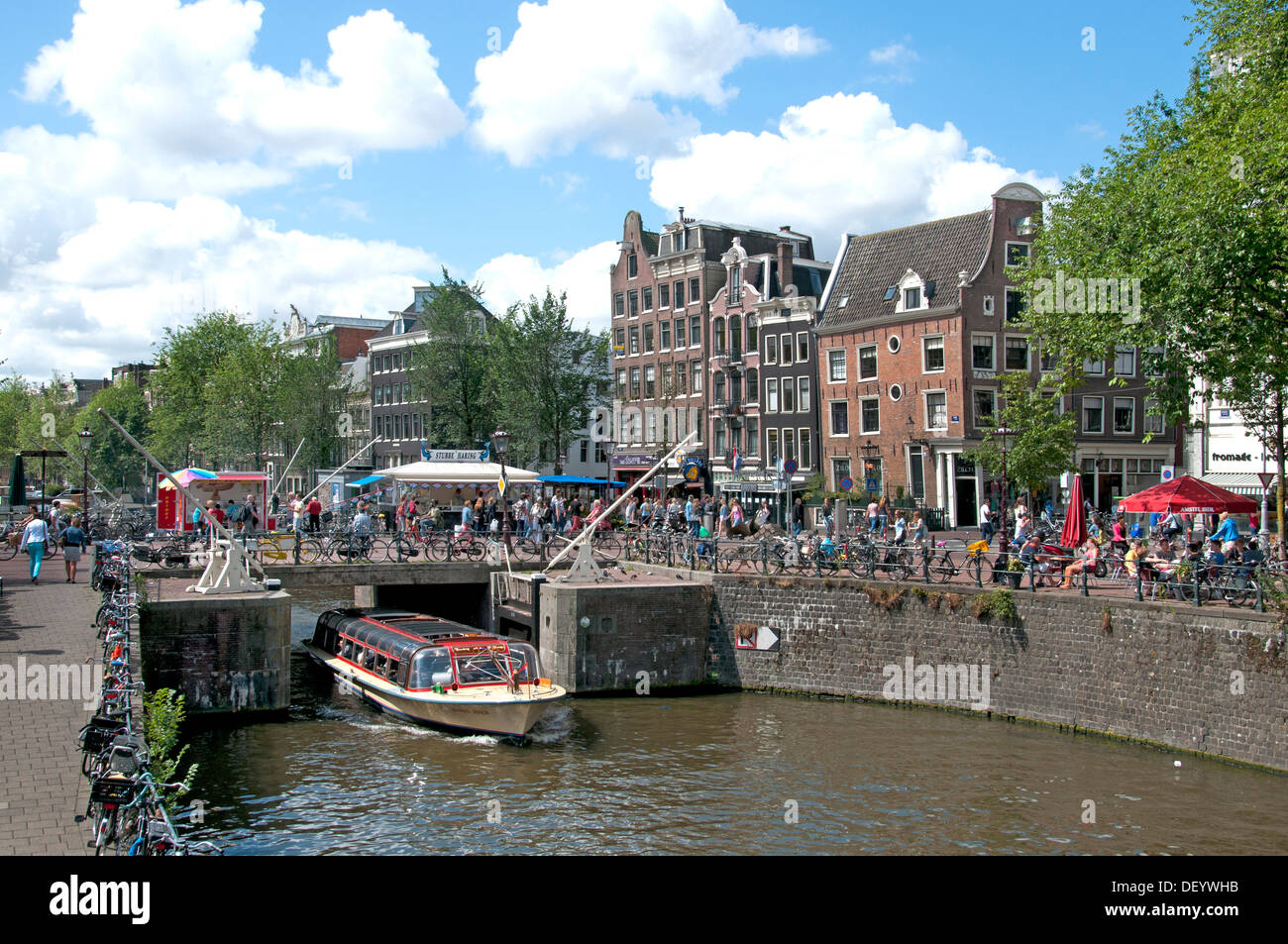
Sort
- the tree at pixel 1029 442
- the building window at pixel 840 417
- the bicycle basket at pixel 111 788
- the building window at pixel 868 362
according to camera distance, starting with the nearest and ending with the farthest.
A: the bicycle basket at pixel 111 788
the tree at pixel 1029 442
the building window at pixel 868 362
the building window at pixel 840 417

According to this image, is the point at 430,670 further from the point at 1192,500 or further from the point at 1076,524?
the point at 1192,500

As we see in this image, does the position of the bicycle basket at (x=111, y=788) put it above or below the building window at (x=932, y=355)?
below

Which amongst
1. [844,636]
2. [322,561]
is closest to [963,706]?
[844,636]

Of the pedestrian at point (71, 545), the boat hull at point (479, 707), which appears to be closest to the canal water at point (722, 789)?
the boat hull at point (479, 707)

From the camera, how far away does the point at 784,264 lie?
53.6 metres

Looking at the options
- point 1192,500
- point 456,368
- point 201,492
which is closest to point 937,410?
point 1192,500

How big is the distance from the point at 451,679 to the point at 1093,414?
1408 inches

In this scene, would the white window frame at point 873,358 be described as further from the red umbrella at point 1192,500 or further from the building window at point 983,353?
the red umbrella at point 1192,500

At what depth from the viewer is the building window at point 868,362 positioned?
1928 inches

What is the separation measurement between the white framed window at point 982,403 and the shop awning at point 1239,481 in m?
8.57

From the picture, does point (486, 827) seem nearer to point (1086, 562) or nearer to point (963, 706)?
point (963, 706)

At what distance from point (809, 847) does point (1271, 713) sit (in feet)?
30.2

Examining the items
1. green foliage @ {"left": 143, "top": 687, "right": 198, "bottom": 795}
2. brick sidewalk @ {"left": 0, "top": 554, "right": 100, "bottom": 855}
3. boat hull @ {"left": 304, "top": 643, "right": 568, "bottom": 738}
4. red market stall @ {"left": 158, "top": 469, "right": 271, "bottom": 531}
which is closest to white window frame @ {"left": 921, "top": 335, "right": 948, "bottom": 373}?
red market stall @ {"left": 158, "top": 469, "right": 271, "bottom": 531}
